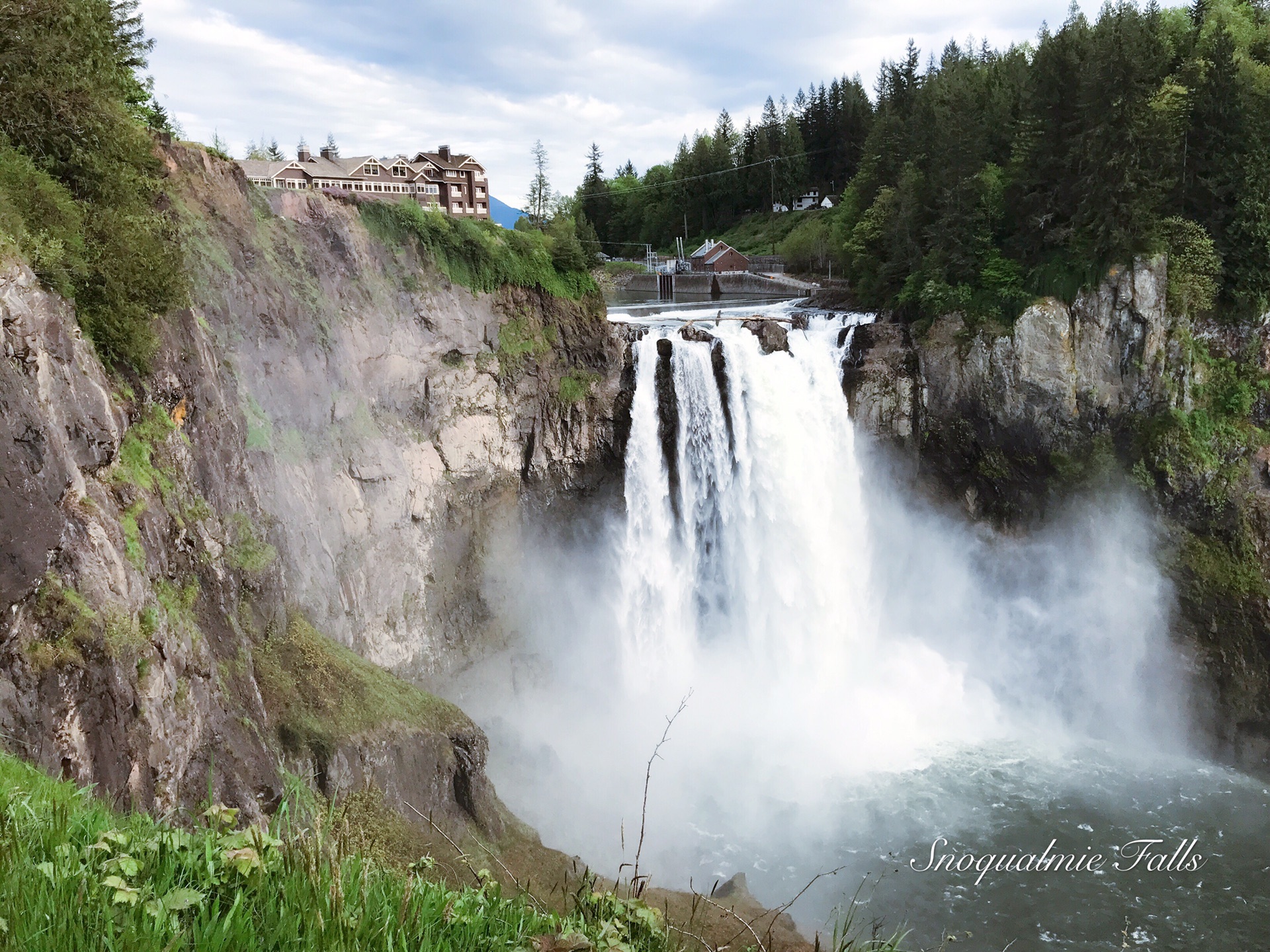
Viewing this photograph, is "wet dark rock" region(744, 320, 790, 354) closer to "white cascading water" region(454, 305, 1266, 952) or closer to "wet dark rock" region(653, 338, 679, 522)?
"white cascading water" region(454, 305, 1266, 952)

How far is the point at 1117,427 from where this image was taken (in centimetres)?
2534

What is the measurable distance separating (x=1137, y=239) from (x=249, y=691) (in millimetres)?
25608

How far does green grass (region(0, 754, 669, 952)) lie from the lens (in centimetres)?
361

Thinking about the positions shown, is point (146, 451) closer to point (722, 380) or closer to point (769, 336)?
point (722, 380)

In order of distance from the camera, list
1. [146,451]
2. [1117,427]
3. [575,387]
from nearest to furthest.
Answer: [146,451]
[575,387]
[1117,427]

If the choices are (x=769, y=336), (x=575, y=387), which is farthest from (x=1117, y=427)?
(x=575, y=387)

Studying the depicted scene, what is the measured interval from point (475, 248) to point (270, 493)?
379 inches

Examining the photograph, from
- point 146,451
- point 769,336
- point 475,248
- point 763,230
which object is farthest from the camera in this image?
point 763,230

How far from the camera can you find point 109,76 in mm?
13773

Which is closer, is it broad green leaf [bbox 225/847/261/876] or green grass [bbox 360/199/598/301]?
broad green leaf [bbox 225/847/261/876]

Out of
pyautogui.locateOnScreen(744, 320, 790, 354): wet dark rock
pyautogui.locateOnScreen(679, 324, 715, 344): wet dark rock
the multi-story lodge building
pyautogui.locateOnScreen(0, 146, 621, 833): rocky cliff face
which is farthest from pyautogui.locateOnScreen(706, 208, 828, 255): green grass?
pyautogui.locateOnScreen(0, 146, 621, 833): rocky cliff face

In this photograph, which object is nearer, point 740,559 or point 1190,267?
point 1190,267

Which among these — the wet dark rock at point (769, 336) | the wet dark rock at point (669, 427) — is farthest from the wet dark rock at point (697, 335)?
the wet dark rock at point (769, 336)

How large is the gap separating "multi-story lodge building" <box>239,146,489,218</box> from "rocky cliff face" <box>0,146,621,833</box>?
735 cm
